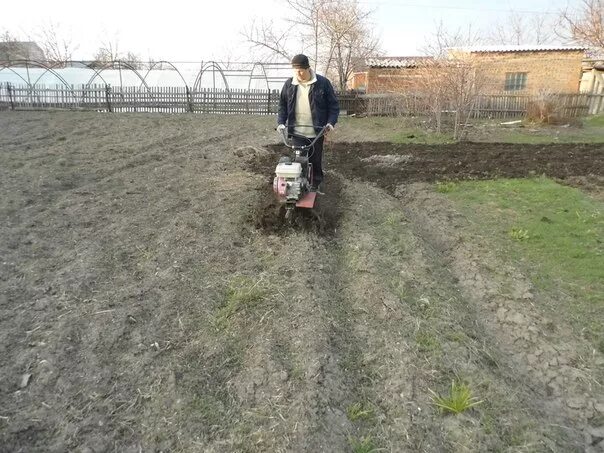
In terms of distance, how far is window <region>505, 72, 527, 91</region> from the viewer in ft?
86.5

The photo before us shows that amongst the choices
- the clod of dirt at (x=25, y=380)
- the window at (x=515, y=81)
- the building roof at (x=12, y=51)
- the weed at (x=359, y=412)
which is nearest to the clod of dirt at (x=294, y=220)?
the weed at (x=359, y=412)

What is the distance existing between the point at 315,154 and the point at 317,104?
73 cm

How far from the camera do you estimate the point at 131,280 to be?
4527 millimetres

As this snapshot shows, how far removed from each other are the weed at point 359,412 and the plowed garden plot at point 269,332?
20mm

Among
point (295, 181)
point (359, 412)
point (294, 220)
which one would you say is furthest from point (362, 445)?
point (294, 220)

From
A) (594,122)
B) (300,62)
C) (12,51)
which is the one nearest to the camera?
(300,62)

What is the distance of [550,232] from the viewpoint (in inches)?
233

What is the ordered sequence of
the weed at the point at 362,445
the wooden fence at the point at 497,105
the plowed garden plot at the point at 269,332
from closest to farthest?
the weed at the point at 362,445
the plowed garden plot at the point at 269,332
the wooden fence at the point at 497,105

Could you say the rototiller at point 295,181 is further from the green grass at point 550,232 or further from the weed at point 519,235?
the weed at point 519,235

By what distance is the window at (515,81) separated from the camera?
26.4m

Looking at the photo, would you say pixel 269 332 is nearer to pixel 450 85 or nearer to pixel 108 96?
pixel 450 85

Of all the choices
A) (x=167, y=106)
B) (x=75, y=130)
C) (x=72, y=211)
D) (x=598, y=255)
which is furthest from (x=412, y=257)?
(x=167, y=106)

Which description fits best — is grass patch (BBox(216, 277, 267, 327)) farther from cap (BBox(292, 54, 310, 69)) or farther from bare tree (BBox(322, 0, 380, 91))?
bare tree (BBox(322, 0, 380, 91))

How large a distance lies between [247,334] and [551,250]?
3.67 meters
